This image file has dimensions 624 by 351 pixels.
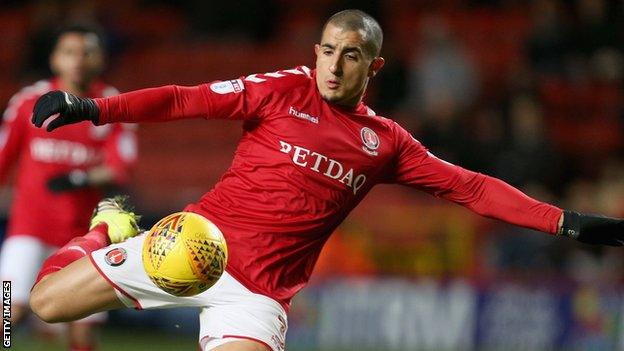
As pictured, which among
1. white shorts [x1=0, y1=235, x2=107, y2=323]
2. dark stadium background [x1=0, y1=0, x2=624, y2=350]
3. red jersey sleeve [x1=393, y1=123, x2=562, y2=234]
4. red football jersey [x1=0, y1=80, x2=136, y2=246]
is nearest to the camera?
red jersey sleeve [x1=393, y1=123, x2=562, y2=234]

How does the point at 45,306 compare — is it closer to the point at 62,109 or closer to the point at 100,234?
the point at 100,234

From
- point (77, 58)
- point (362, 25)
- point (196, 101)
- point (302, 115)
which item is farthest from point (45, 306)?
point (77, 58)

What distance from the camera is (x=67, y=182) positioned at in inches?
321

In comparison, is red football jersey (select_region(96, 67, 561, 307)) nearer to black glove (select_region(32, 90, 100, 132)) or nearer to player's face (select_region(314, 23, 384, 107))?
player's face (select_region(314, 23, 384, 107))

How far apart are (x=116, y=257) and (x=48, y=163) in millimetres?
2576

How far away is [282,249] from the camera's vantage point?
6.11 m

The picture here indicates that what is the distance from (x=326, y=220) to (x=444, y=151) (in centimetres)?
702

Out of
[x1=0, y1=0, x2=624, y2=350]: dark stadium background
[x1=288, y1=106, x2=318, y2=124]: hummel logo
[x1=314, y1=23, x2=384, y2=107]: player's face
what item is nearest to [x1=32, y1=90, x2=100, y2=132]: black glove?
[x1=288, y1=106, x2=318, y2=124]: hummel logo

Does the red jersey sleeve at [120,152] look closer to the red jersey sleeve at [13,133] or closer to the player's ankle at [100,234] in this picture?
the red jersey sleeve at [13,133]

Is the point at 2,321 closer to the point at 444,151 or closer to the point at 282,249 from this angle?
the point at 282,249

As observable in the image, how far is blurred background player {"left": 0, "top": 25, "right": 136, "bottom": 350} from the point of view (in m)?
8.22

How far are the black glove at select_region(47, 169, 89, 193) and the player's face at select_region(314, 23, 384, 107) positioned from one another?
268 centimetres

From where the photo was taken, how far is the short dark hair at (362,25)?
19.8 feet

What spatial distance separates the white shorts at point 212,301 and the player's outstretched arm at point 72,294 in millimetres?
52
